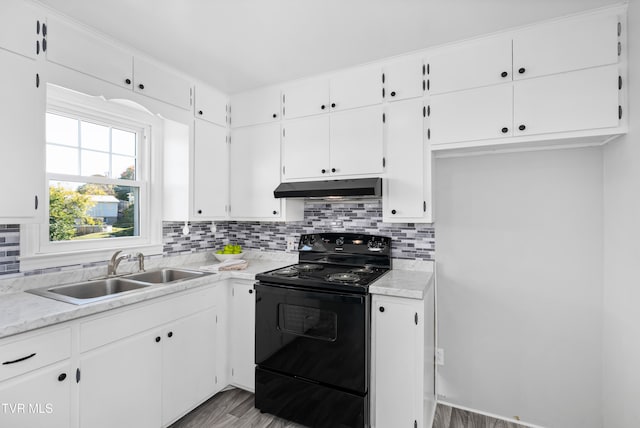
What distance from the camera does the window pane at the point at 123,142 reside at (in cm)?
249

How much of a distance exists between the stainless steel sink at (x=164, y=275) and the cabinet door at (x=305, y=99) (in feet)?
4.91

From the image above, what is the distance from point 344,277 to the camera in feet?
7.31

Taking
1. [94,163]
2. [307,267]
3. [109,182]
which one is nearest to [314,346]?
[307,267]

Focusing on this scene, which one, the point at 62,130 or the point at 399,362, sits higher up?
the point at 62,130

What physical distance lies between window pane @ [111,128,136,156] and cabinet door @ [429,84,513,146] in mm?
2346

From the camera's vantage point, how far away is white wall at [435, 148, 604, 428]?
2096mm

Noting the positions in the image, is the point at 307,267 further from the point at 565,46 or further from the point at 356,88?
the point at 565,46

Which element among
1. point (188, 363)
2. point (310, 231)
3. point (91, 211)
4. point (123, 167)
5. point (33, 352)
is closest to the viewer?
point (33, 352)

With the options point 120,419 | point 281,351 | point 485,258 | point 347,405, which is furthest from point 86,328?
point 485,258

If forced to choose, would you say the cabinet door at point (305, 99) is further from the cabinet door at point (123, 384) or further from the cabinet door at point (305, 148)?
the cabinet door at point (123, 384)

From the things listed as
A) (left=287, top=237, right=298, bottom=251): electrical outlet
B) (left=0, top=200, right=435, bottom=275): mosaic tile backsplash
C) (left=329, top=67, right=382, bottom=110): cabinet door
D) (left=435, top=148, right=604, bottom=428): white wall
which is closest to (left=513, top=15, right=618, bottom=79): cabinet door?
(left=435, top=148, right=604, bottom=428): white wall

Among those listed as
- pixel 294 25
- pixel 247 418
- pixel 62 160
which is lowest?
pixel 247 418

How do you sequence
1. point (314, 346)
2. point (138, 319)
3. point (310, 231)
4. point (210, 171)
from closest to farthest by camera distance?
1. point (138, 319)
2. point (314, 346)
3. point (210, 171)
4. point (310, 231)

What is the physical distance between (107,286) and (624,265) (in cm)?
317
